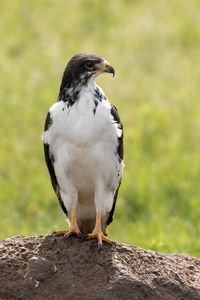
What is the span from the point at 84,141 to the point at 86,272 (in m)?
0.97

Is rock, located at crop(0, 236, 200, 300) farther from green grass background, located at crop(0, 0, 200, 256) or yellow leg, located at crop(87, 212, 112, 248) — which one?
green grass background, located at crop(0, 0, 200, 256)

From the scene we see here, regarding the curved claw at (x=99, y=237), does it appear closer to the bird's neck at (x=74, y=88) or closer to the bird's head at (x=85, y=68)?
the bird's neck at (x=74, y=88)

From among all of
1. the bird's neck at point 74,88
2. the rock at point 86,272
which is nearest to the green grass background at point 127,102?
the rock at point 86,272

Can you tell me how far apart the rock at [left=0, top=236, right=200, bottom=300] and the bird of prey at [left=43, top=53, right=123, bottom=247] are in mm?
172

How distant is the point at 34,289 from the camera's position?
6.19 metres

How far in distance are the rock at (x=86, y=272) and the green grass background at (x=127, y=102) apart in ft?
8.43

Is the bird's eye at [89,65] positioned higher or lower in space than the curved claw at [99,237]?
higher

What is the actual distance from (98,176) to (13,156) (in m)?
5.87

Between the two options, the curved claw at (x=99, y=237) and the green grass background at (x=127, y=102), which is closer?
the curved claw at (x=99, y=237)

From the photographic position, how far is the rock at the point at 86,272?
20.2ft

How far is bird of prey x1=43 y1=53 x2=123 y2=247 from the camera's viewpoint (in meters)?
6.71

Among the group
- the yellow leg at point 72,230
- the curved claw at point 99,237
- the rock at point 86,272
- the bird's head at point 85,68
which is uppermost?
the bird's head at point 85,68

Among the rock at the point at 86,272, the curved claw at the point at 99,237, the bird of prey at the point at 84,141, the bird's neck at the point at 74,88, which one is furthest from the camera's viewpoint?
the bird's neck at the point at 74,88

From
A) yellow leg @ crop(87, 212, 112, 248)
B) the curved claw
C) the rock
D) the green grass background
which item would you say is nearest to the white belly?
yellow leg @ crop(87, 212, 112, 248)
